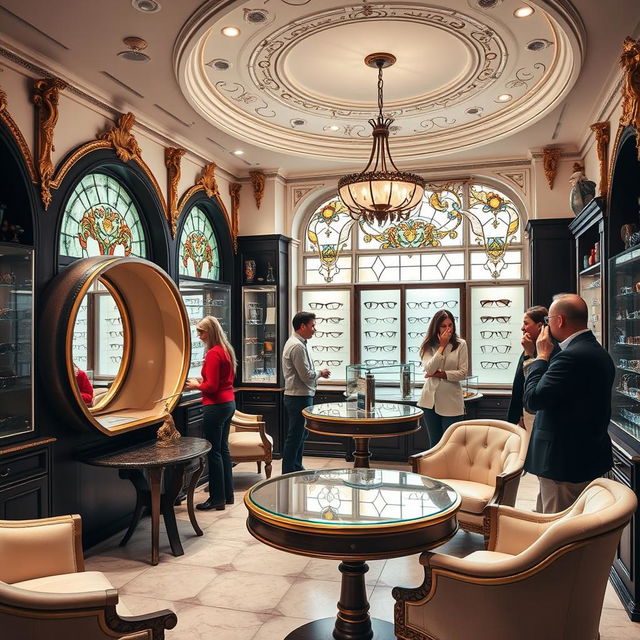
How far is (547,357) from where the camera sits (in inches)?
135

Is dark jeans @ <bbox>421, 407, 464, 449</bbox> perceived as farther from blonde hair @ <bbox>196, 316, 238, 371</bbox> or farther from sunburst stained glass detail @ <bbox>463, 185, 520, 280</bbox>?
sunburst stained glass detail @ <bbox>463, 185, 520, 280</bbox>

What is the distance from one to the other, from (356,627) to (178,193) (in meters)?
4.41

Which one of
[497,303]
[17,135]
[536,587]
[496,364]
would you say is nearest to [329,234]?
[497,303]

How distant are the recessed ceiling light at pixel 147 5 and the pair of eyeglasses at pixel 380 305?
4627 millimetres

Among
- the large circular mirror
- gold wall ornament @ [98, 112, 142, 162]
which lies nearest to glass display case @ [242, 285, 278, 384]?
the large circular mirror

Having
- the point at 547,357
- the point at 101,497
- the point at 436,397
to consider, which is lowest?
the point at 101,497

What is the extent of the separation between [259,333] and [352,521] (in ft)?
16.5

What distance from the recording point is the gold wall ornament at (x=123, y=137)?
4.73 m

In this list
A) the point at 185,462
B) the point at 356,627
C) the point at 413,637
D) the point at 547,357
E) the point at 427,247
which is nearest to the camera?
the point at 413,637

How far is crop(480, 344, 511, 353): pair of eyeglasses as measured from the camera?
276 inches

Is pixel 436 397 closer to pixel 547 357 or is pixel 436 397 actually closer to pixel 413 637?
pixel 547 357

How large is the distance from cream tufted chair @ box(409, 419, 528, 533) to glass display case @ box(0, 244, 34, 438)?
8.60 feet

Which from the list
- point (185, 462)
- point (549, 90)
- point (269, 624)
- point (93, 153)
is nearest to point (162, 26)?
point (93, 153)

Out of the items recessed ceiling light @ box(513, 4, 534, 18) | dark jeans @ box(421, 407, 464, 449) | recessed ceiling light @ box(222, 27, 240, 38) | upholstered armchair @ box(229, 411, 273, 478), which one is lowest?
upholstered armchair @ box(229, 411, 273, 478)
